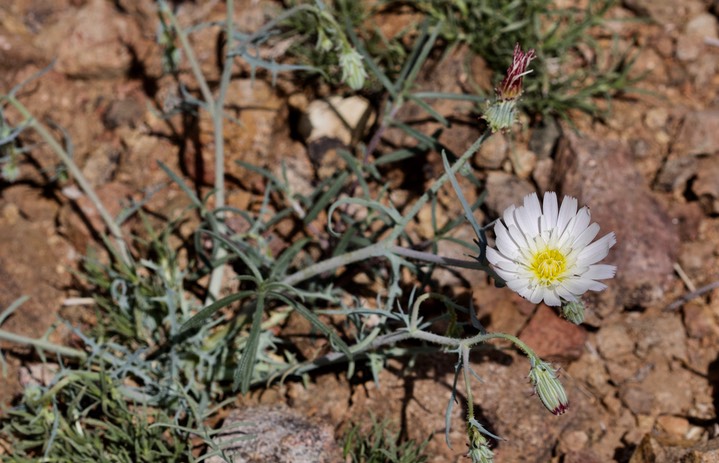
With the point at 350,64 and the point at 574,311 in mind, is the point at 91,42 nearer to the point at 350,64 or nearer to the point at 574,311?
the point at 350,64

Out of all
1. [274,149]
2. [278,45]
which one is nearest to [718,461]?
[274,149]

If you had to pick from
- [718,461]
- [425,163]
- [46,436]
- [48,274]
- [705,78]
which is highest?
[705,78]

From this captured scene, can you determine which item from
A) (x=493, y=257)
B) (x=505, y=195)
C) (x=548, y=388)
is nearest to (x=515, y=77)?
(x=493, y=257)

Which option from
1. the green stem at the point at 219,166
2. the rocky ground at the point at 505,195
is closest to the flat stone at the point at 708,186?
the rocky ground at the point at 505,195

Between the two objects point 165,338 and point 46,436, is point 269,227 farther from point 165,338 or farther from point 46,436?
point 46,436

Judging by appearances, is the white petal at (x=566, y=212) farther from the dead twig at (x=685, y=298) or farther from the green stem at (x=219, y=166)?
the green stem at (x=219, y=166)

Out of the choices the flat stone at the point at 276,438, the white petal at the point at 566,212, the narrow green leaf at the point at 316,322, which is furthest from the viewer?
the flat stone at the point at 276,438
